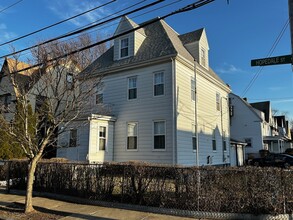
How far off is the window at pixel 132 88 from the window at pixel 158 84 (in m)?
1.54

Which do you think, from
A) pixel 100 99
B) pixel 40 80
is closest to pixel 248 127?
pixel 100 99

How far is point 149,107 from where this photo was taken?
54.7 ft

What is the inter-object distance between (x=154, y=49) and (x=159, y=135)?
5636 millimetres

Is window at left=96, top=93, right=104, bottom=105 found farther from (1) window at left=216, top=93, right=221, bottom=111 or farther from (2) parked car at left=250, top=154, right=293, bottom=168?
(2) parked car at left=250, top=154, right=293, bottom=168

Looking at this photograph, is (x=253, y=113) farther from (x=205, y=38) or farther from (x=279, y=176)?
(x=279, y=176)

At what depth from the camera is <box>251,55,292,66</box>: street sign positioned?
228 inches

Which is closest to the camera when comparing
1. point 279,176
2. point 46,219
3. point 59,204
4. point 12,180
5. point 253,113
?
point 279,176

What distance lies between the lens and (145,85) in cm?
1703

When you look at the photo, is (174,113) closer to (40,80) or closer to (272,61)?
(40,80)

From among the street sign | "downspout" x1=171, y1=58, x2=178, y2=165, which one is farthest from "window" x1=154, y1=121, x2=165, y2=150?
the street sign

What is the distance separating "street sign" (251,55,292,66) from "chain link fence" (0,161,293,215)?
9.52 ft

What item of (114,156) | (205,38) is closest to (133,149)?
(114,156)

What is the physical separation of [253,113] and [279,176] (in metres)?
31.3

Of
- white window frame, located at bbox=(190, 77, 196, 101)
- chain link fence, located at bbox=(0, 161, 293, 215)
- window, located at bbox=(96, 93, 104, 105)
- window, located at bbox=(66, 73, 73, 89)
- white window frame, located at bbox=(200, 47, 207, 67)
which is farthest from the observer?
white window frame, located at bbox=(200, 47, 207, 67)
